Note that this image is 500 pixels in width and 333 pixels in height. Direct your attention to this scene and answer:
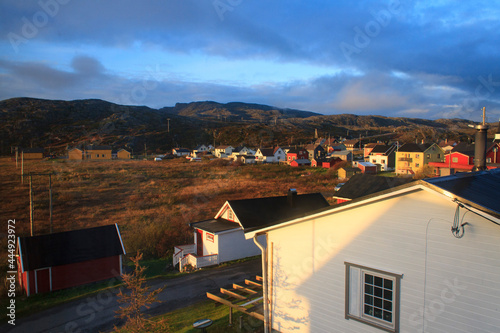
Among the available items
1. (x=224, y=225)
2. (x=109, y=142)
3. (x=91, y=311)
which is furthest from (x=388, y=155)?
(x=109, y=142)

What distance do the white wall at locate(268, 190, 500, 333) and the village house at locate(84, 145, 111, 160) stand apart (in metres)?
76.8

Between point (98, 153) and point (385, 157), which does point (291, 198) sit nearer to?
point (385, 157)

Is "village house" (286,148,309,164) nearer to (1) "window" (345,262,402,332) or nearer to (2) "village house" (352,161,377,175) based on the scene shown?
(2) "village house" (352,161,377,175)

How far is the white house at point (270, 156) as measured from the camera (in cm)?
7431

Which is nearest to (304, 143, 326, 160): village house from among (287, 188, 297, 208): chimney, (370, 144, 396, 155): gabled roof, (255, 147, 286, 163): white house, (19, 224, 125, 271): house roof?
(255, 147, 286, 163): white house

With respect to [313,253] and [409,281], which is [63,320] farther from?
[409,281]

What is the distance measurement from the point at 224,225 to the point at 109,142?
8834cm

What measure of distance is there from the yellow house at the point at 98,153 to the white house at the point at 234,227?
65.3 metres

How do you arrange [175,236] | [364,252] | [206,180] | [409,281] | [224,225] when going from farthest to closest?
[206,180]
[175,236]
[224,225]
[364,252]
[409,281]

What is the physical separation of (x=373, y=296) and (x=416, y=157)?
169 feet

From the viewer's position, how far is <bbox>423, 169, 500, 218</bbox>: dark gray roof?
425 centimetres

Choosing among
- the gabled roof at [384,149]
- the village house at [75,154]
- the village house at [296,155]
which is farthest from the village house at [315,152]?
the village house at [75,154]

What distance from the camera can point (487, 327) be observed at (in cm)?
427

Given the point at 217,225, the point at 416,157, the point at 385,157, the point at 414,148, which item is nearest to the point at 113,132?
the point at 385,157
